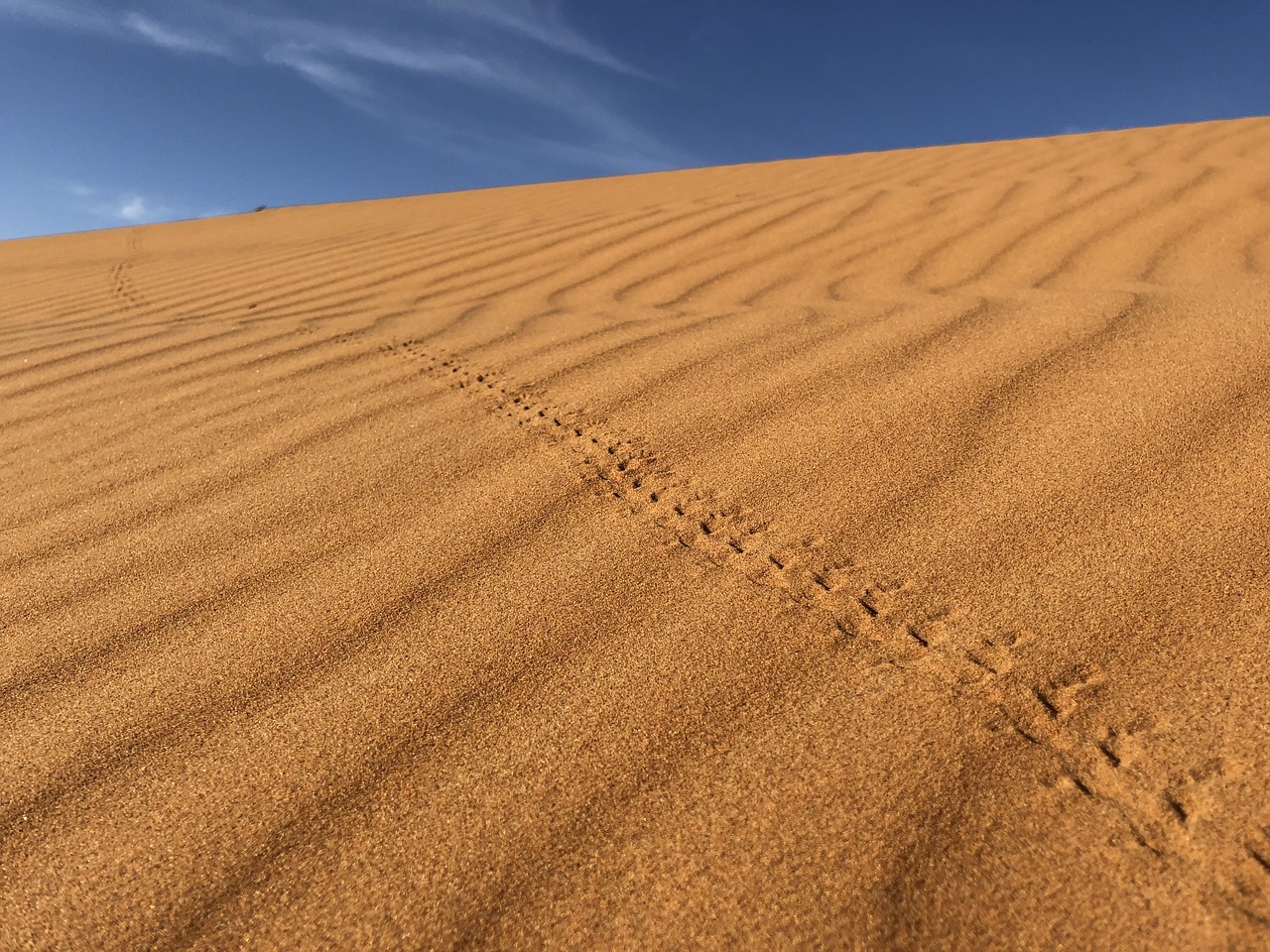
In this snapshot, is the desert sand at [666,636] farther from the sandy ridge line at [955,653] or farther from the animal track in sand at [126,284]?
the animal track in sand at [126,284]

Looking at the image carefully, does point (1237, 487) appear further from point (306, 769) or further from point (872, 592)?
point (306, 769)

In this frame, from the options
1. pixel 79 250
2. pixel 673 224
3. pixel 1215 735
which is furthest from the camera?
pixel 79 250

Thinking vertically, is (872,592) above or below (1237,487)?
below

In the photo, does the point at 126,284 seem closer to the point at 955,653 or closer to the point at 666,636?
the point at 666,636

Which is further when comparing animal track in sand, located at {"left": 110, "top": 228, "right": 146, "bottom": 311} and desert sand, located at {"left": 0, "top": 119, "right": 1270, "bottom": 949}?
animal track in sand, located at {"left": 110, "top": 228, "right": 146, "bottom": 311}

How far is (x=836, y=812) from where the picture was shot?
40.1 inches

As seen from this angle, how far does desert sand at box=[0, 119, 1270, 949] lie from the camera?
95 cm

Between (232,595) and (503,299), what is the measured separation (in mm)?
2700

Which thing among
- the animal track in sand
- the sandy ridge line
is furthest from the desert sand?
the animal track in sand

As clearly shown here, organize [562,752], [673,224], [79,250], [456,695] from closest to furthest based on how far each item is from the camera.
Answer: [562,752]
[456,695]
[673,224]
[79,250]

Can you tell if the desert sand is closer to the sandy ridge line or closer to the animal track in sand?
the sandy ridge line

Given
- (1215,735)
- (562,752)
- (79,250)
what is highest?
(1215,735)

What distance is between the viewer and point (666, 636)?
1.37m

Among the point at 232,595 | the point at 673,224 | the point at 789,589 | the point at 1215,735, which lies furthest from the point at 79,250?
the point at 1215,735
